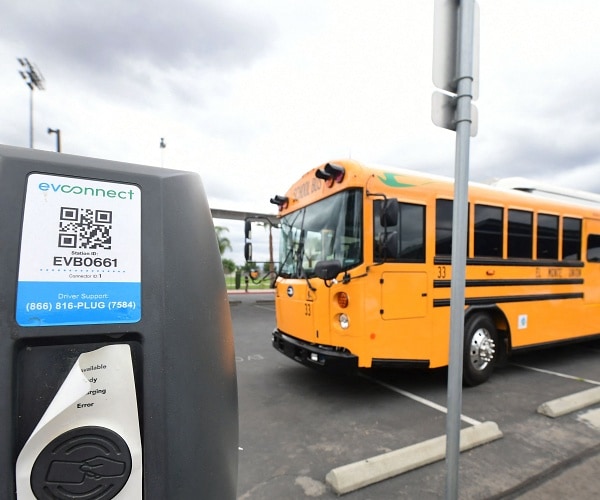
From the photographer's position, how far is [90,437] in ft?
2.69

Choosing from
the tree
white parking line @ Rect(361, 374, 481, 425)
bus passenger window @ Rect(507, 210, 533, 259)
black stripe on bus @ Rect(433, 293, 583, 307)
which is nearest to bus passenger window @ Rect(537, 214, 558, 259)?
bus passenger window @ Rect(507, 210, 533, 259)

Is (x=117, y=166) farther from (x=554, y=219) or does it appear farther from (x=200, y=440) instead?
(x=554, y=219)

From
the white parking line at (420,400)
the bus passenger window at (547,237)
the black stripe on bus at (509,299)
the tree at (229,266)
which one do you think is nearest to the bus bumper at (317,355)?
the white parking line at (420,400)

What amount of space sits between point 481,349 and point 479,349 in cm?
4

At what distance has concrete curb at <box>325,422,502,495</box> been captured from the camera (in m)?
2.67

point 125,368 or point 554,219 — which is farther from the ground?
point 554,219

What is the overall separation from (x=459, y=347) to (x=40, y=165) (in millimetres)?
2069

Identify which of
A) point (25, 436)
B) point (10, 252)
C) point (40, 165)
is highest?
point (40, 165)

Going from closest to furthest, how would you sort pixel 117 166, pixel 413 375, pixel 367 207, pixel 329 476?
pixel 117 166 < pixel 329 476 < pixel 367 207 < pixel 413 375

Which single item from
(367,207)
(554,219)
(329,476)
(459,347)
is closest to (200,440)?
(459,347)

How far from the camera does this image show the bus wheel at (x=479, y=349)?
188 inches

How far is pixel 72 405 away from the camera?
0.80 metres

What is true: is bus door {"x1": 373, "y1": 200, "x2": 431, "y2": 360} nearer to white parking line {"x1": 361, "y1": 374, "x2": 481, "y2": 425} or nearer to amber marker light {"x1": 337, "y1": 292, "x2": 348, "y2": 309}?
amber marker light {"x1": 337, "y1": 292, "x2": 348, "y2": 309}

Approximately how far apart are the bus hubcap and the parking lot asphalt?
0.33m
